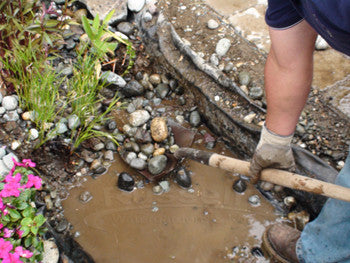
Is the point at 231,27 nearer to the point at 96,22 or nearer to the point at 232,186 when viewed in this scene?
the point at 96,22

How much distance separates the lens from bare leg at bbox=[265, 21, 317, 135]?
173cm

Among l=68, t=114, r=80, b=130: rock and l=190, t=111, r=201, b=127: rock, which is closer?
l=68, t=114, r=80, b=130: rock

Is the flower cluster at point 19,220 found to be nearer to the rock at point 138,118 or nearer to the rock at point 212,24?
the rock at point 138,118

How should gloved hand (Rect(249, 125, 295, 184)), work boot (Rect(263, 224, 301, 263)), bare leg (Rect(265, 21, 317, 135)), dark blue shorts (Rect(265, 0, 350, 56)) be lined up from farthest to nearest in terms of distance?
work boot (Rect(263, 224, 301, 263))
gloved hand (Rect(249, 125, 295, 184))
bare leg (Rect(265, 21, 317, 135))
dark blue shorts (Rect(265, 0, 350, 56))

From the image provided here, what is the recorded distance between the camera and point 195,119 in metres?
3.07

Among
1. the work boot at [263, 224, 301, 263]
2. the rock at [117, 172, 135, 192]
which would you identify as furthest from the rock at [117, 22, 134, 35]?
the work boot at [263, 224, 301, 263]

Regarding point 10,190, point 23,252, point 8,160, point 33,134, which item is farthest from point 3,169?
point 23,252

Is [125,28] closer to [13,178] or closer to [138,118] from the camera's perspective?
[138,118]

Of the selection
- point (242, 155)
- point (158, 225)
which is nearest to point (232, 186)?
point (242, 155)

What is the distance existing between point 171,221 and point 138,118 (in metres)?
0.88

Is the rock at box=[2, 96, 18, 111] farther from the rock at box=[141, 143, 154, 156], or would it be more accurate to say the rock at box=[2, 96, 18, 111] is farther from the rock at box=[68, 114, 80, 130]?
the rock at box=[141, 143, 154, 156]

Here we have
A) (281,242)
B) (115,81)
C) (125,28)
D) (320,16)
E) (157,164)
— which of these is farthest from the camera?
(125,28)

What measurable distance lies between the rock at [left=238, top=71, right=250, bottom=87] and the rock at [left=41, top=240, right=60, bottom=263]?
1781 mm

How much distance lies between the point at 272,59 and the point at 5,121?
1996 mm
